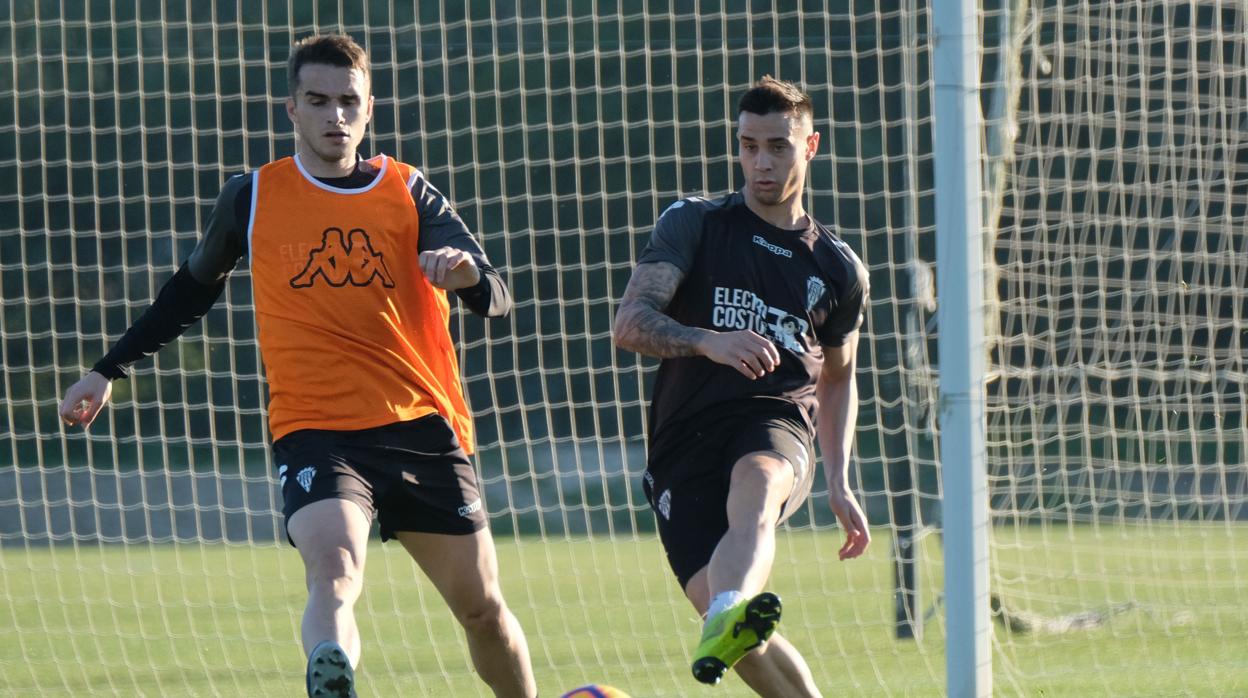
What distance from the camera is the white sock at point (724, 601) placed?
11.9 feet

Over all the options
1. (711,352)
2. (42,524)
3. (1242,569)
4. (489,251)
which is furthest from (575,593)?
(42,524)

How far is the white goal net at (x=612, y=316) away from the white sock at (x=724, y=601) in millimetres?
2909

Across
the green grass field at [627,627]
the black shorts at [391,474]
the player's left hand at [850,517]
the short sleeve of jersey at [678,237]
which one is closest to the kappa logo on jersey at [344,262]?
the black shorts at [391,474]

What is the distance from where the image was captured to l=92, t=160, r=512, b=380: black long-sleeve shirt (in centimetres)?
423

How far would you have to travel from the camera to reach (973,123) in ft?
14.8

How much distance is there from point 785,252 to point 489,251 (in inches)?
340

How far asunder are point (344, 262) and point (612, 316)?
7.33m

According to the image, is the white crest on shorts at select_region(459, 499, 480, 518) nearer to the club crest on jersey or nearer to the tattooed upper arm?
the tattooed upper arm

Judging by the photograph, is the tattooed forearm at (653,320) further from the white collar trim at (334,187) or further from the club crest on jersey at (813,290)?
the white collar trim at (334,187)

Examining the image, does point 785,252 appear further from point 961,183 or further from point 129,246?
point 129,246

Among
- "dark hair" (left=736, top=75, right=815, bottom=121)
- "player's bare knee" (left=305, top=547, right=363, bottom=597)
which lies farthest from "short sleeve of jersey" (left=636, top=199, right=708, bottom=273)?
"player's bare knee" (left=305, top=547, right=363, bottom=597)

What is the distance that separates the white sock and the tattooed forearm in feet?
2.15

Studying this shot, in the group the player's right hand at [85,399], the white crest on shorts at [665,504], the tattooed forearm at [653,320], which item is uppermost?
the tattooed forearm at [653,320]

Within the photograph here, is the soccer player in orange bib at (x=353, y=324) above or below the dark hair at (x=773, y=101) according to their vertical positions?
below
